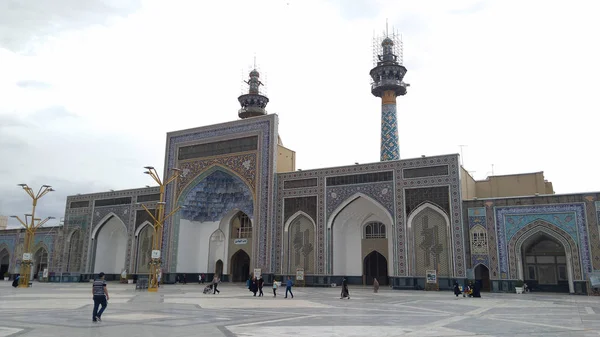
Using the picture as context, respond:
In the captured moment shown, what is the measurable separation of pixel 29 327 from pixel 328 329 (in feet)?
15.3

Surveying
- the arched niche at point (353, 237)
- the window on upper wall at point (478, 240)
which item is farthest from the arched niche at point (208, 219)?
the window on upper wall at point (478, 240)

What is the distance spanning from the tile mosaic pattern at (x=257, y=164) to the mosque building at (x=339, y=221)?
7 cm

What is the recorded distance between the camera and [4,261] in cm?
3959

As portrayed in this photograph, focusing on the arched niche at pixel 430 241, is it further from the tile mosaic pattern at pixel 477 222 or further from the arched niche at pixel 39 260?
the arched niche at pixel 39 260

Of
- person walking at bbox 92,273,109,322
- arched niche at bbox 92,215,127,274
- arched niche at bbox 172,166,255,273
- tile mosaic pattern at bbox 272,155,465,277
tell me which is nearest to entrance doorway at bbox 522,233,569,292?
tile mosaic pattern at bbox 272,155,465,277

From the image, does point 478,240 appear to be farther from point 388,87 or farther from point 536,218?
point 388,87

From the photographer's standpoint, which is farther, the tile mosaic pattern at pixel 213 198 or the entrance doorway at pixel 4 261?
the entrance doorway at pixel 4 261

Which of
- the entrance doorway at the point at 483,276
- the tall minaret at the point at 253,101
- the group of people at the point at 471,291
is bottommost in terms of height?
the group of people at the point at 471,291

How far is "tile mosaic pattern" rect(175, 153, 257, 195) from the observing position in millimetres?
26531

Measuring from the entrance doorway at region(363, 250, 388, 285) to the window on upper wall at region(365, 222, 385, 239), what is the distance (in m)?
0.81

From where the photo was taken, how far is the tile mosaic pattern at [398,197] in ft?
67.5

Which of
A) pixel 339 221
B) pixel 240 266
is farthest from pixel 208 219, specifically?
pixel 339 221

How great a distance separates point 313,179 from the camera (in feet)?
81.1

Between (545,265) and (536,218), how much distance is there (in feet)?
10.3
